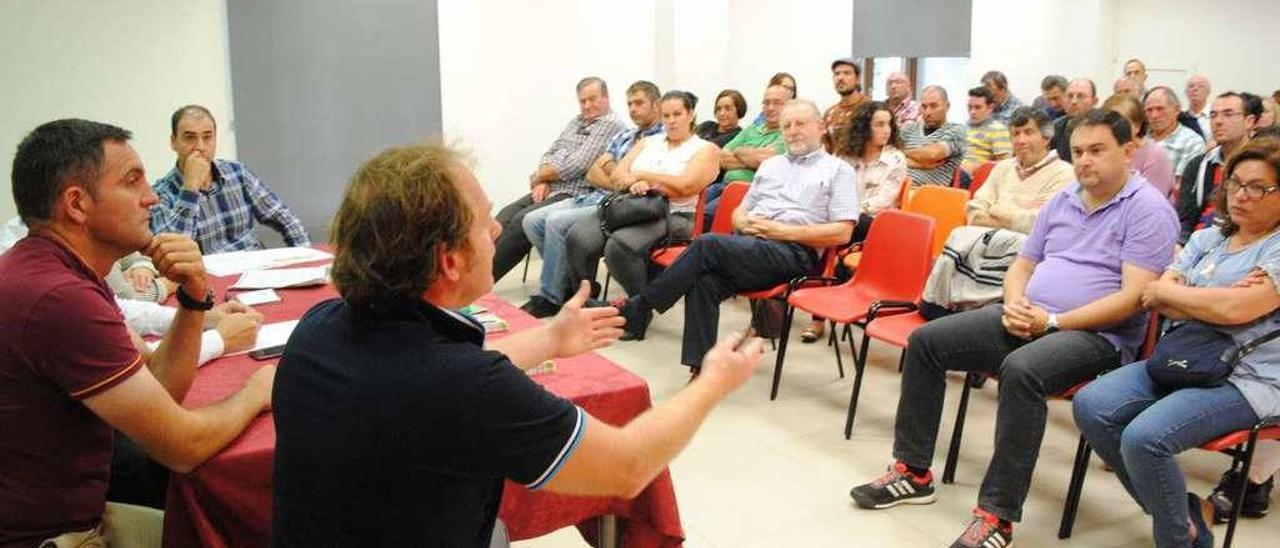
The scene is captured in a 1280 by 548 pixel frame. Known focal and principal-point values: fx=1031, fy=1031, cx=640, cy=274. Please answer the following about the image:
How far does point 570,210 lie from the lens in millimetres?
5699

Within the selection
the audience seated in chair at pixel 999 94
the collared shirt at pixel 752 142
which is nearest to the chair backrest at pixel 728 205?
the collared shirt at pixel 752 142

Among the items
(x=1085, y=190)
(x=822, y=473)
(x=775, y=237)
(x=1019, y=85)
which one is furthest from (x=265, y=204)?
(x=1019, y=85)

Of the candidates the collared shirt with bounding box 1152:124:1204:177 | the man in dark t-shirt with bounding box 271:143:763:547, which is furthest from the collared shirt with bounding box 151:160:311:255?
the collared shirt with bounding box 1152:124:1204:177

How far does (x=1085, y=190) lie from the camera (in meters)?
3.16

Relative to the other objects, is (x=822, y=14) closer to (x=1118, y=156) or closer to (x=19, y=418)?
(x=1118, y=156)

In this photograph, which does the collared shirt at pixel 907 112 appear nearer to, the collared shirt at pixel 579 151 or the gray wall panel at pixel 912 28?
the gray wall panel at pixel 912 28

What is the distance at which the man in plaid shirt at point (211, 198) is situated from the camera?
369 centimetres

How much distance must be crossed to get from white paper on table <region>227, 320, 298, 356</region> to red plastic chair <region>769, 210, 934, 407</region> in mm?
2026

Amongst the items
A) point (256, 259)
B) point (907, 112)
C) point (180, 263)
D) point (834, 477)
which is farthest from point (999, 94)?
point (180, 263)

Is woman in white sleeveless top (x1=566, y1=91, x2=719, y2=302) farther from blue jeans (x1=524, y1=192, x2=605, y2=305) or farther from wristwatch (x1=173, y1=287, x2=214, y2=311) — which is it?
wristwatch (x1=173, y1=287, x2=214, y2=311)

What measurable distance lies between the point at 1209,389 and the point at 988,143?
408cm

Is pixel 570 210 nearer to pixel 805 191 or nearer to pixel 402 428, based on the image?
pixel 805 191

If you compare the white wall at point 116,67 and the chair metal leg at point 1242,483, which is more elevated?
the white wall at point 116,67

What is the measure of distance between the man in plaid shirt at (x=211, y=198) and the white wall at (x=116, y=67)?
5.52 ft
